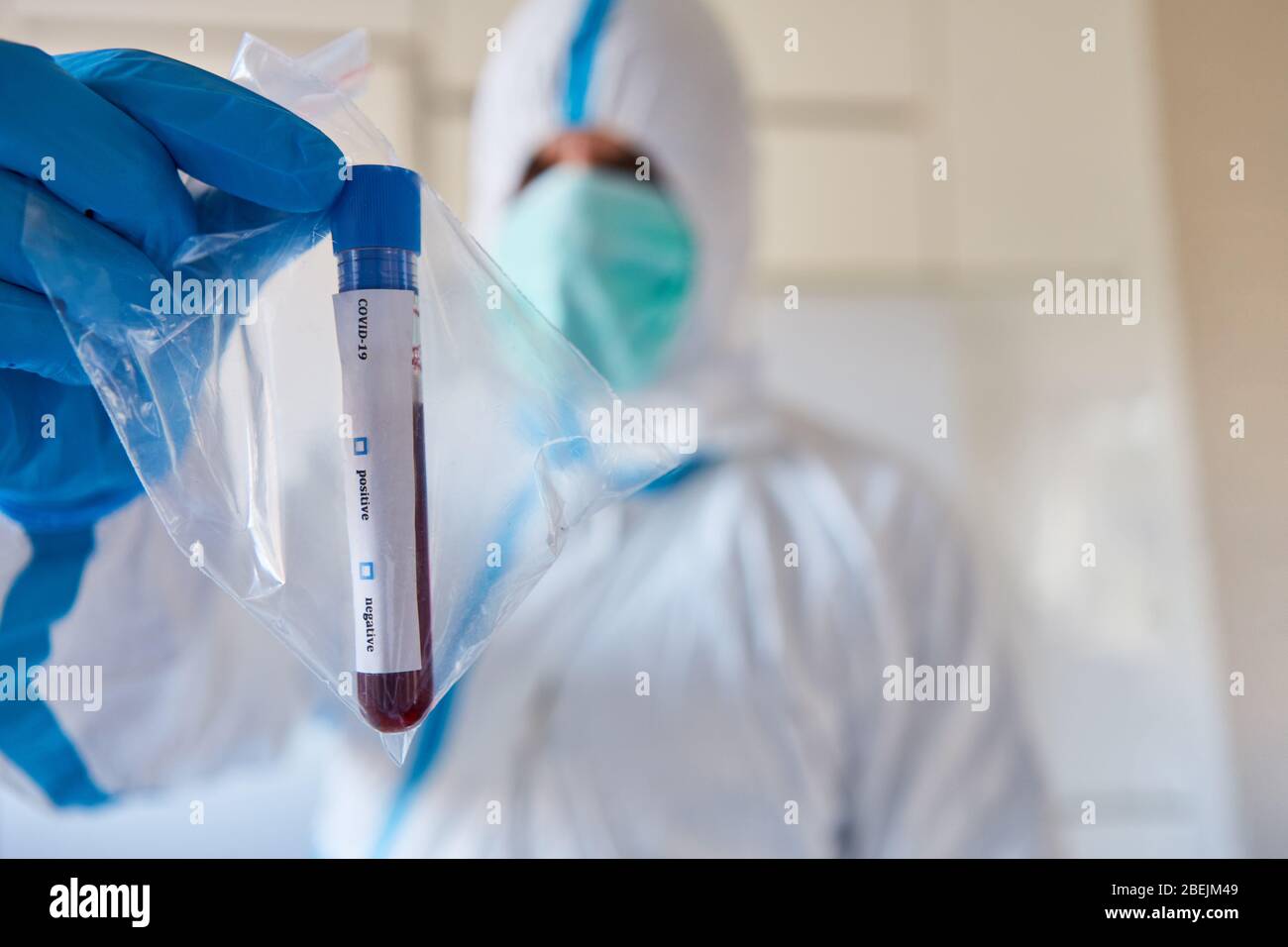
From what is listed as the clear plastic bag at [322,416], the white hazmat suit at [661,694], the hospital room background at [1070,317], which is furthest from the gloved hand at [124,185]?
the hospital room background at [1070,317]

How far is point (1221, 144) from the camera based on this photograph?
1.59 m

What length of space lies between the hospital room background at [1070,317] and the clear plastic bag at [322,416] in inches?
45.2

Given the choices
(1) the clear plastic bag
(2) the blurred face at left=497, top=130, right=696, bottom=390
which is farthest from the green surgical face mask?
(1) the clear plastic bag

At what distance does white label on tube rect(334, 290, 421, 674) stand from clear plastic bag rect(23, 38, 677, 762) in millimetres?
33

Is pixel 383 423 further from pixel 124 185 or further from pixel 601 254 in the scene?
pixel 601 254

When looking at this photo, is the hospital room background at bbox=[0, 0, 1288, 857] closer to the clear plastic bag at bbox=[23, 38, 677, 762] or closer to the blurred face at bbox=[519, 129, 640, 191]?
the blurred face at bbox=[519, 129, 640, 191]

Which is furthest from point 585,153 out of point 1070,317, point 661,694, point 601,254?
point 1070,317

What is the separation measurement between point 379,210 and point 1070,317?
1617 mm

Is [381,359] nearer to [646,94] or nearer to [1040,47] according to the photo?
[646,94]

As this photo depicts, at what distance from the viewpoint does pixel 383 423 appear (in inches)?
15.4

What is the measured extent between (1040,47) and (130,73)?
1796mm

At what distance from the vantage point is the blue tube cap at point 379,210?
15.4 inches

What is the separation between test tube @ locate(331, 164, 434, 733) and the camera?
0.39m

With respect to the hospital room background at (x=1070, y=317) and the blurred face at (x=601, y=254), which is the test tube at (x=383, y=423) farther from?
the hospital room background at (x=1070, y=317)
